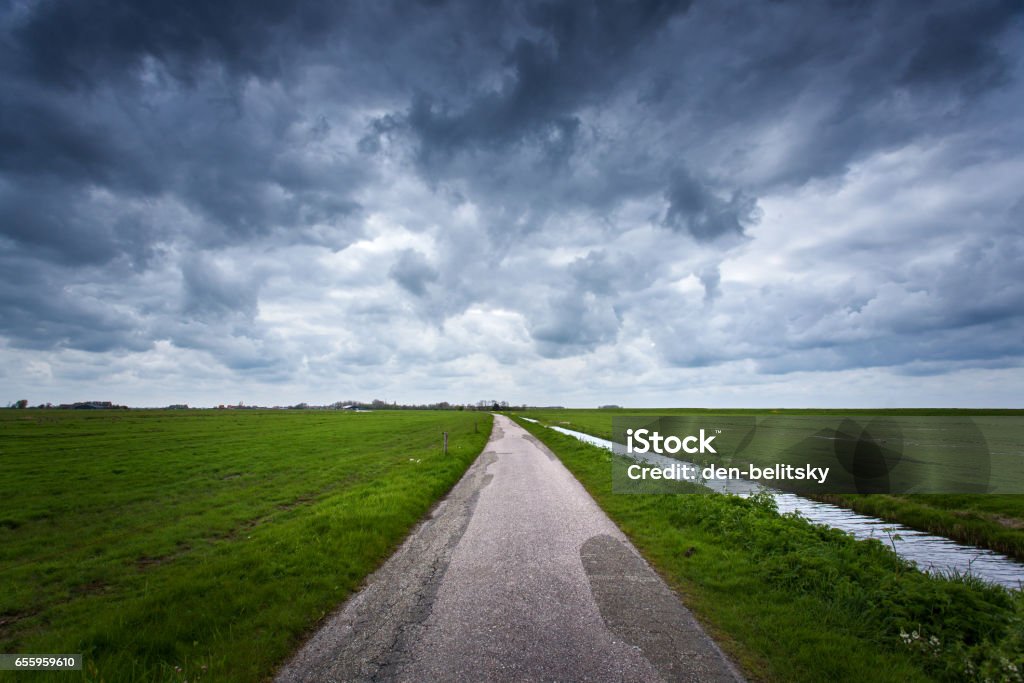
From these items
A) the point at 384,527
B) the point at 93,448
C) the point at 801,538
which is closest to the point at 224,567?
the point at 384,527

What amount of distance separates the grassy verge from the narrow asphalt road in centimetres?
75

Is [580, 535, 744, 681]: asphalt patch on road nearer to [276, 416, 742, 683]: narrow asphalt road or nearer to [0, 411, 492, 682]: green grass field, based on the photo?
[276, 416, 742, 683]: narrow asphalt road

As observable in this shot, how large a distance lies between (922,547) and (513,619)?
15153mm

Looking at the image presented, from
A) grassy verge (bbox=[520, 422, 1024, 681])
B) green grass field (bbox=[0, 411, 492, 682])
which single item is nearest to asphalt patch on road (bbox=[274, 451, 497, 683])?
green grass field (bbox=[0, 411, 492, 682])

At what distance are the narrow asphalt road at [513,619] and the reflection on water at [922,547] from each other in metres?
7.39

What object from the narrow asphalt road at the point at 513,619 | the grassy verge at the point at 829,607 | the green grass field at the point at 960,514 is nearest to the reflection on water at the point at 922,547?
the green grass field at the point at 960,514

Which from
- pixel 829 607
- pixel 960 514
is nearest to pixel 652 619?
pixel 829 607

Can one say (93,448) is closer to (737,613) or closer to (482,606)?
(482,606)

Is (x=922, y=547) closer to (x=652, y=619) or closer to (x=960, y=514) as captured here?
(x=960, y=514)

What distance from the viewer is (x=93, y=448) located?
1614 inches

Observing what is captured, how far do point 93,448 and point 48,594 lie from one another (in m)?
41.7

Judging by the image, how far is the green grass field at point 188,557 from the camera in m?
6.69

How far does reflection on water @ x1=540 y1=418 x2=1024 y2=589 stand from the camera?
39.7ft

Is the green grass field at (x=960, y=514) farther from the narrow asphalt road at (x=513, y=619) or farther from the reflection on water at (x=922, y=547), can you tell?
the narrow asphalt road at (x=513, y=619)
